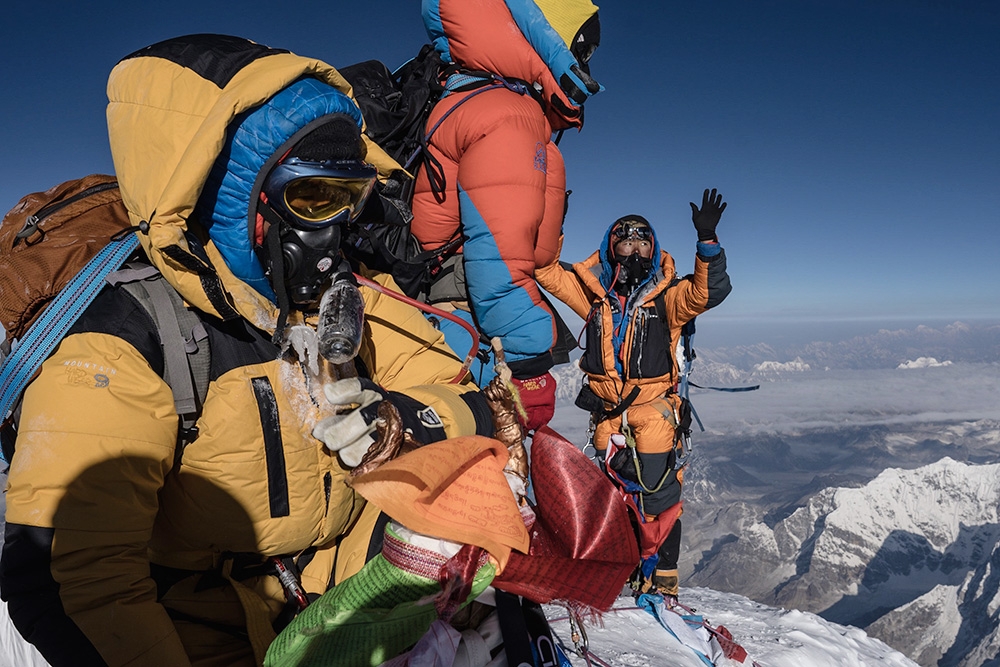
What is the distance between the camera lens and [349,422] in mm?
1749

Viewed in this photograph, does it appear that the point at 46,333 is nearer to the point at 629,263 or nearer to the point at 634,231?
the point at 629,263

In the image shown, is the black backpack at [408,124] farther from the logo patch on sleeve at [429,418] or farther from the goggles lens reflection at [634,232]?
the goggles lens reflection at [634,232]

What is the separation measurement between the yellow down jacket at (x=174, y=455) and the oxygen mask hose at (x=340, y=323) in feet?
→ 0.66

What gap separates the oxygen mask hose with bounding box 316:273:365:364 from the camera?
66.4 inches

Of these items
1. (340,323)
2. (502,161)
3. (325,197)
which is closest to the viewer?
(340,323)

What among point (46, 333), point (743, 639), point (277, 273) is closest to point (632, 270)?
point (743, 639)

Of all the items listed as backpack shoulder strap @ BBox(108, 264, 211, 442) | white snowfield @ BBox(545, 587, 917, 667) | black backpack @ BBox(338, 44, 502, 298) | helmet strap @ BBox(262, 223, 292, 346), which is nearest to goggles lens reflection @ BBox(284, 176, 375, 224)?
helmet strap @ BBox(262, 223, 292, 346)

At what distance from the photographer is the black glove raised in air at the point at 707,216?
5.98 meters

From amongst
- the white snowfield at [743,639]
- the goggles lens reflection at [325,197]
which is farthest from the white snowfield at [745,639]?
the goggles lens reflection at [325,197]

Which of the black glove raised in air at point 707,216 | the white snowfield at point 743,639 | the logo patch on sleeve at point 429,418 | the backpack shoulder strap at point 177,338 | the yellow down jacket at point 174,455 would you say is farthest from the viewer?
the black glove raised in air at point 707,216

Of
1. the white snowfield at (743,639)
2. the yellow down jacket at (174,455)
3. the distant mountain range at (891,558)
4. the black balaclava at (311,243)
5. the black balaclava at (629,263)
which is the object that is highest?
the black balaclava at (629,263)

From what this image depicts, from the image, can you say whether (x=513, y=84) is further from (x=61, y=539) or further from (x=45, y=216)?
(x=61, y=539)

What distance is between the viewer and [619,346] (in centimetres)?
677

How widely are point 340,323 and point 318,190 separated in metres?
0.55
